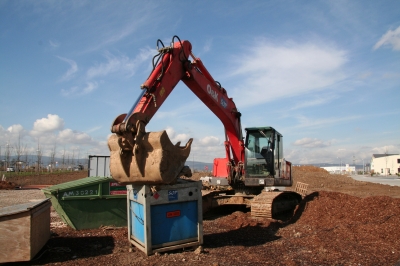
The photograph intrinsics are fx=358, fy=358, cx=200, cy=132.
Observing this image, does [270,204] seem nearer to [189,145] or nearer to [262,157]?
[262,157]

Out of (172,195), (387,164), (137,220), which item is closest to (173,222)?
(172,195)

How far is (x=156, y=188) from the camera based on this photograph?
6461 millimetres

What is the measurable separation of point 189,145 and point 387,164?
82694mm

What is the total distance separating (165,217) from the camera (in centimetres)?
662

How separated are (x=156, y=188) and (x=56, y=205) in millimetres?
3724

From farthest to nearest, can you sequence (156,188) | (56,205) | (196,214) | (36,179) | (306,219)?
(36,179) → (306,219) → (56,205) → (196,214) → (156,188)

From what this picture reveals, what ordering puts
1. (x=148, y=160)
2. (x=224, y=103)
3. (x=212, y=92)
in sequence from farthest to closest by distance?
1. (x=224, y=103)
2. (x=212, y=92)
3. (x=148, y=160)

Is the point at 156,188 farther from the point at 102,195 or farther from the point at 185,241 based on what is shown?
the point at 102,195

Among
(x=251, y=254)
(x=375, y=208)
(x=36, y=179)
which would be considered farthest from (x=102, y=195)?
(x=36, y=179)

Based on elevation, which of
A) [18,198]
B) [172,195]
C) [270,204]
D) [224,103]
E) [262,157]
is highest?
[224,103]

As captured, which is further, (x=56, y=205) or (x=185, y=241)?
(x=56, y=205)

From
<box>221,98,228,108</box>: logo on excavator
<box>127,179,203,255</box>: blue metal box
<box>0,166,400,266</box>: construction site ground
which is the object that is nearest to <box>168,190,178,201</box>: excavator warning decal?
<box>127,179,203,255</box>: blue metal box

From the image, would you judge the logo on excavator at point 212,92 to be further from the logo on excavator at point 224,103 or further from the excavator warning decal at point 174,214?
the excavator warning decal at point 174,214

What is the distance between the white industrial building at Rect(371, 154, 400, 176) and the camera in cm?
7425
